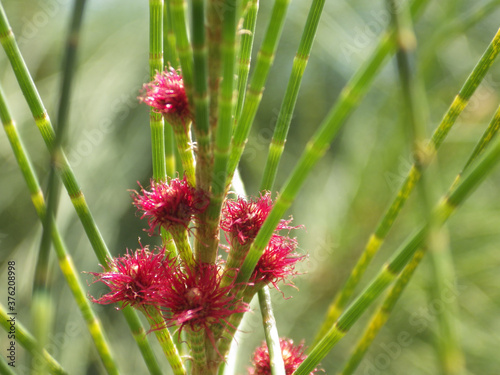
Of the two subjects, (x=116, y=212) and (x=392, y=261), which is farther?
(x=116, y=212)

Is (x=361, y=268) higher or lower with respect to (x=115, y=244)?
lower

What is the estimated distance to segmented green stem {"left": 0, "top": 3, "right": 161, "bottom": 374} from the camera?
0.36 meters

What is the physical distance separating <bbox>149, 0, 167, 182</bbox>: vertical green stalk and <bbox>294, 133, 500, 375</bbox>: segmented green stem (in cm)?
18

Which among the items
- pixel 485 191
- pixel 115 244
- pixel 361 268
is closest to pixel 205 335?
pixel 361 268

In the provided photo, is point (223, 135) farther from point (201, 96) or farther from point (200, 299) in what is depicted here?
point (200, 299)

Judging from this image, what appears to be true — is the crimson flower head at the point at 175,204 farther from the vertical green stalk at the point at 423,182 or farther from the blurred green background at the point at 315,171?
the blurred green background at the point at 315,171

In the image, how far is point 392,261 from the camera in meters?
0.31

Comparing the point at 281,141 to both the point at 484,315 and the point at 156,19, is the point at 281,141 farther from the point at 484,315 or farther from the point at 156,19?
the point at 484,315

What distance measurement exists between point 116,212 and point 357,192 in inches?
17.8

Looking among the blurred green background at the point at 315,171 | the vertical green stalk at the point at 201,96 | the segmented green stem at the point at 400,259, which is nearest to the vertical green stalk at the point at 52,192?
the vertical green stalk at the point at 201,96

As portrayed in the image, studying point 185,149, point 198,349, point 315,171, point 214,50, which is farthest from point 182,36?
point 315,171

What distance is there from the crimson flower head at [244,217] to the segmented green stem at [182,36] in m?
0.13

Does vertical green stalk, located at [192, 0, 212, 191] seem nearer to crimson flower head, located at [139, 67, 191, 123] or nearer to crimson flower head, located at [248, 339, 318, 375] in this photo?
crimson flower head, located at [139, 67, 191, 123]

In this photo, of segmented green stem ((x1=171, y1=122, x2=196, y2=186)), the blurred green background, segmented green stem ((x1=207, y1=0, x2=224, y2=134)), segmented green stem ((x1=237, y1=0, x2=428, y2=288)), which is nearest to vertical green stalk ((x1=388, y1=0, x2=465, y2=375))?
segmented green stem ((x1=237, y1=0, x2=428, y2=288))
